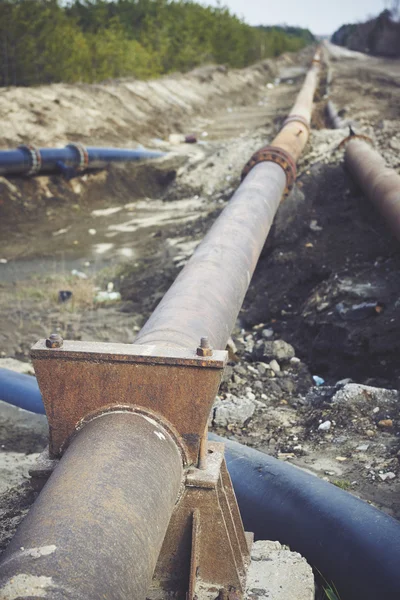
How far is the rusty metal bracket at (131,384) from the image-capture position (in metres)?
2.18

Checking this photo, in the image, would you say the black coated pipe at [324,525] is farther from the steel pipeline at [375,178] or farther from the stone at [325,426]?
the steel pipeline at [375,178]

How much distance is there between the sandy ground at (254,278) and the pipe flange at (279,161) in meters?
0.50

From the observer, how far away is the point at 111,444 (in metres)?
1.98

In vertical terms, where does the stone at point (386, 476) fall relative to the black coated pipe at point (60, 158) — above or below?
below

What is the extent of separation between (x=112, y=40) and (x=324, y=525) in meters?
25.7

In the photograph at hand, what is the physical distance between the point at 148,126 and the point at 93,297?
34.6 ft

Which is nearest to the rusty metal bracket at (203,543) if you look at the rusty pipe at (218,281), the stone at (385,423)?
the rusty pipe at (218,281)

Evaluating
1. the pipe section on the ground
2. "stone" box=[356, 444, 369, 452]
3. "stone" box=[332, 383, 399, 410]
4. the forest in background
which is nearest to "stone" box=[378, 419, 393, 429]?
"stone" box=[332, 383, 399, 410]

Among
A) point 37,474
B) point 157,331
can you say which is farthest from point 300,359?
point 37,474

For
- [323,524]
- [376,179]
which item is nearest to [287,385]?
[323,524]

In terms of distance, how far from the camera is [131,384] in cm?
221

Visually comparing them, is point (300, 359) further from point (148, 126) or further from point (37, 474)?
point (148, 126)

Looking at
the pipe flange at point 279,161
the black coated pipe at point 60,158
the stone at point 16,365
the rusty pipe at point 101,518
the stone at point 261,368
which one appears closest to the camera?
the rusty pipe at point 101,518

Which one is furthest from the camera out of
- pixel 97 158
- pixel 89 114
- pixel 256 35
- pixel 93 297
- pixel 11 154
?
pixel 256 35
